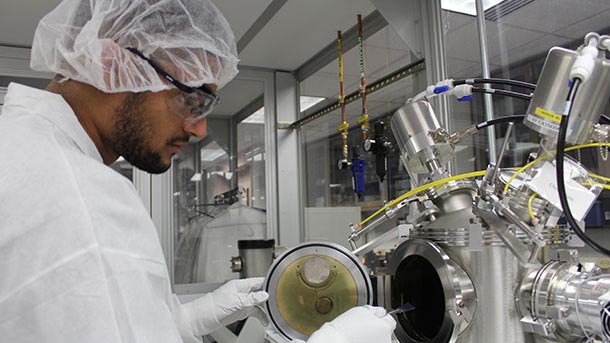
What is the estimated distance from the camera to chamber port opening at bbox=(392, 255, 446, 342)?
107 cm

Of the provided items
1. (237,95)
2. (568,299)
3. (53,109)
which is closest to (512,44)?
(568,299)

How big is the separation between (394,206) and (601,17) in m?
0.85

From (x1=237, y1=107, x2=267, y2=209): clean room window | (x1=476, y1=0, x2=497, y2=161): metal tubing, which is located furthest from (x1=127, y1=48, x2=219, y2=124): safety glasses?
(x1=237, y1=107, x2=267, y2=209): clean room window

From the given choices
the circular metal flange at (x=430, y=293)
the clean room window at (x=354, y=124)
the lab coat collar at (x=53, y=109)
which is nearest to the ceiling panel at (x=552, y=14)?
the clean room window at (x=354, y=124)

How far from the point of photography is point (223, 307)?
138 cm

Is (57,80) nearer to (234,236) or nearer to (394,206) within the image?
(394,206)

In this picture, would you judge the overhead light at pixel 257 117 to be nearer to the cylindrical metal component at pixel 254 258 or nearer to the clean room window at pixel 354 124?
the clean room window at pixel 354 124

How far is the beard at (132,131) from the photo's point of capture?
87cm

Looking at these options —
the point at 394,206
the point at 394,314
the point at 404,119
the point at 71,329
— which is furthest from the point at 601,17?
the point at 71,329

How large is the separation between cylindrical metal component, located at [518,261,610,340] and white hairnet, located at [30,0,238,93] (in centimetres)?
75

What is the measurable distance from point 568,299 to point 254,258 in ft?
6.64

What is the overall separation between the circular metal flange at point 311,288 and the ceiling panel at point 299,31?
5.13 feet

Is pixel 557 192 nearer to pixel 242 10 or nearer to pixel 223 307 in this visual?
pixel 223 307

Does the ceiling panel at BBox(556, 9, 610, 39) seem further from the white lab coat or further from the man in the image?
the white lab coat
